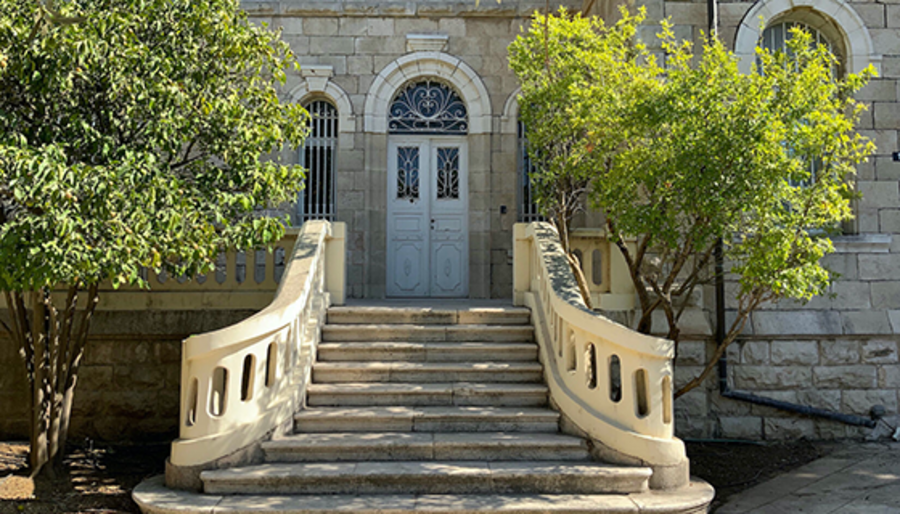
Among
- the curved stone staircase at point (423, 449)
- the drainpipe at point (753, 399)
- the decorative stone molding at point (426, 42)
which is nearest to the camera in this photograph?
the curved stone staircase at point (423, 449)

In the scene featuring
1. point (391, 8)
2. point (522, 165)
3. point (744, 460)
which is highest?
point (391, 8)

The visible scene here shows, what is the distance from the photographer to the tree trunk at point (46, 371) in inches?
232

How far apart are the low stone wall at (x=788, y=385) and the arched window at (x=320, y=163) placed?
19.1ft

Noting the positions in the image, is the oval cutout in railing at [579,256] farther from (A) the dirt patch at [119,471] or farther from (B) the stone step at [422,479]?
(B) the stone step at [422,479]

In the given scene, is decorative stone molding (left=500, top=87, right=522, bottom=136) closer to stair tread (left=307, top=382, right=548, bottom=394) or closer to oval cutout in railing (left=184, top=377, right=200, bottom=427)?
stair tread (left=307, top=382, right=548, bottom=394)

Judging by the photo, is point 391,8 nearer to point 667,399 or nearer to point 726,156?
point 726,156

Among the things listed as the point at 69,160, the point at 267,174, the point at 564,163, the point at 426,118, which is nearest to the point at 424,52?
the point at 426,118

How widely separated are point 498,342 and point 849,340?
431 centimetres

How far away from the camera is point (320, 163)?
35.4 ft

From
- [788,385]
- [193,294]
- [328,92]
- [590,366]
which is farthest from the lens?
[328,92]

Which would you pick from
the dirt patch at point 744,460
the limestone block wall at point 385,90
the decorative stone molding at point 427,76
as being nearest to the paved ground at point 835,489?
the dirt patch at point 744,460

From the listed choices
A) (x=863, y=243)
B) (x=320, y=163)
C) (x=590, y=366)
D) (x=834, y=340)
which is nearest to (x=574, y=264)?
(x=590, y=366)

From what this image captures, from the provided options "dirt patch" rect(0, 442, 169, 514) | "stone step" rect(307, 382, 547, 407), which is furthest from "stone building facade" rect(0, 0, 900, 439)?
"stone step" rect(307, 382, 547, 407)

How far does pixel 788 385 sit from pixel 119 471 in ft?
23.6
